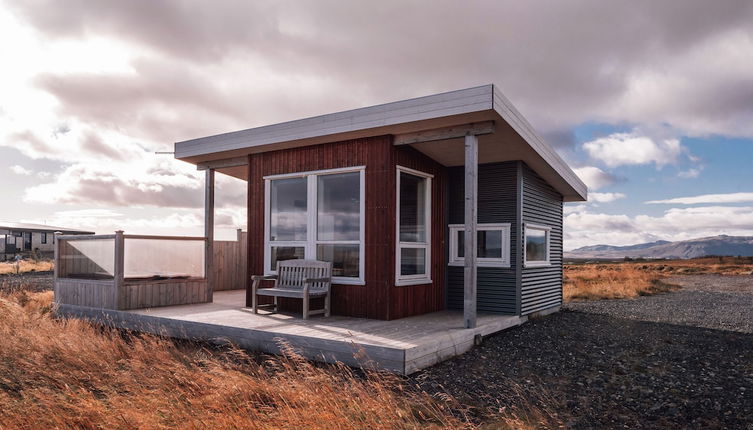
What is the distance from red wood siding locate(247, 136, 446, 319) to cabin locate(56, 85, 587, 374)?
0.02 meters

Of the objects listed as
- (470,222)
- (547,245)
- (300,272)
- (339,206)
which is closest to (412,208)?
(339,206)

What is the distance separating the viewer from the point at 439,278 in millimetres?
8203

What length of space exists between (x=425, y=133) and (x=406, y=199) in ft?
3.66

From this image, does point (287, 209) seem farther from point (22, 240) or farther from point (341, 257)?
point (22, 240)

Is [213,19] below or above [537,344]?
above

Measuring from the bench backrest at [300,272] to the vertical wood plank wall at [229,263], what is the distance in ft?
11.6

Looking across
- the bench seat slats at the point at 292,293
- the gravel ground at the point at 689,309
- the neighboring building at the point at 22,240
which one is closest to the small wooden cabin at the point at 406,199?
the bench seat slats at the point at 292,293

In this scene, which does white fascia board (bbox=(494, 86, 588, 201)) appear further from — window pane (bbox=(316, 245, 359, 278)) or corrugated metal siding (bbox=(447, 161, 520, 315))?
window pane (bbox=(316, 245, 359, 278))

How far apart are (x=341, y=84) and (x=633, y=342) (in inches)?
249

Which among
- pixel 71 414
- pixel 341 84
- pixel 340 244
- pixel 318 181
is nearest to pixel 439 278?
pixel 340 244

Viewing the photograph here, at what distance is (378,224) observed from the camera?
705 cm

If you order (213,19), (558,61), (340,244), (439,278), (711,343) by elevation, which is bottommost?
(711,343)

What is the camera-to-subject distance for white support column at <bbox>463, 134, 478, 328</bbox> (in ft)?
20.6

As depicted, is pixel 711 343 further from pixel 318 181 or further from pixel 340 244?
pixel 318 181
